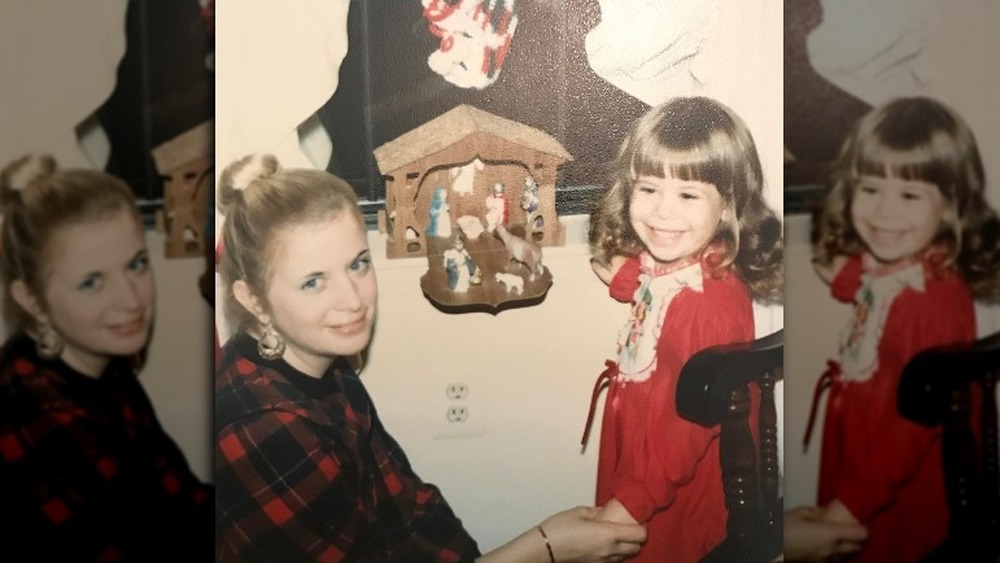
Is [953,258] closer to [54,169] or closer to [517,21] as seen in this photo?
[517,21]

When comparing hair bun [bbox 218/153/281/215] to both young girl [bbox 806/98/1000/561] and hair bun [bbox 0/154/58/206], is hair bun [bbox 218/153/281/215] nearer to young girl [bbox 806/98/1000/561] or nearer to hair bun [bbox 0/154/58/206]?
hair bun [bbox 0/154/58/206]

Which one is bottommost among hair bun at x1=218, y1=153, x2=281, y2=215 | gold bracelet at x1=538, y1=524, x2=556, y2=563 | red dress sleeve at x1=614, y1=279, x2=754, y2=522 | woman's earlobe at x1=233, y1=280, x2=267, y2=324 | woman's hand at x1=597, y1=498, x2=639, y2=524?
gold bracelet at x1=538, y1=524, x2=556, y2=563

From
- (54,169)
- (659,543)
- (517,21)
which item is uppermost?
(517,21)

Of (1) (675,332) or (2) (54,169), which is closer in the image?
(1) (675,332)

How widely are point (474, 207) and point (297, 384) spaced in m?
0.42

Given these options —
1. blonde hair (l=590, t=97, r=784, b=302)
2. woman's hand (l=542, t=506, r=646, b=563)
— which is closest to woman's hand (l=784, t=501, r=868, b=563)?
woman's hand (l=542, t=506, r=646, b=563)

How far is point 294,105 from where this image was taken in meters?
2.03

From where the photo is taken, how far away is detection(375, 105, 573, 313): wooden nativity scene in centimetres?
204

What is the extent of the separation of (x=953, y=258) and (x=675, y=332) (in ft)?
2.86

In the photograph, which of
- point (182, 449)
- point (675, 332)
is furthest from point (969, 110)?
point (182, 449)

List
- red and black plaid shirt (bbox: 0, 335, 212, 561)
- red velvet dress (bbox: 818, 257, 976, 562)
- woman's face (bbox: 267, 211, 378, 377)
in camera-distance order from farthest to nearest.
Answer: red velvet dress (bbox: 818, 257, 976, 562) → red and black plaid shirt (bbox: 0, 335, 212, 561) → woman's face (bbox: 267, 211, 378, 377)

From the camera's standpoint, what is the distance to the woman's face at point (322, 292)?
2020mm

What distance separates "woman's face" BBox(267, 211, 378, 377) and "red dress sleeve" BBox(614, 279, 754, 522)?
0.49 metres

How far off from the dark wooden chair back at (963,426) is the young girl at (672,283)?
71 cm
